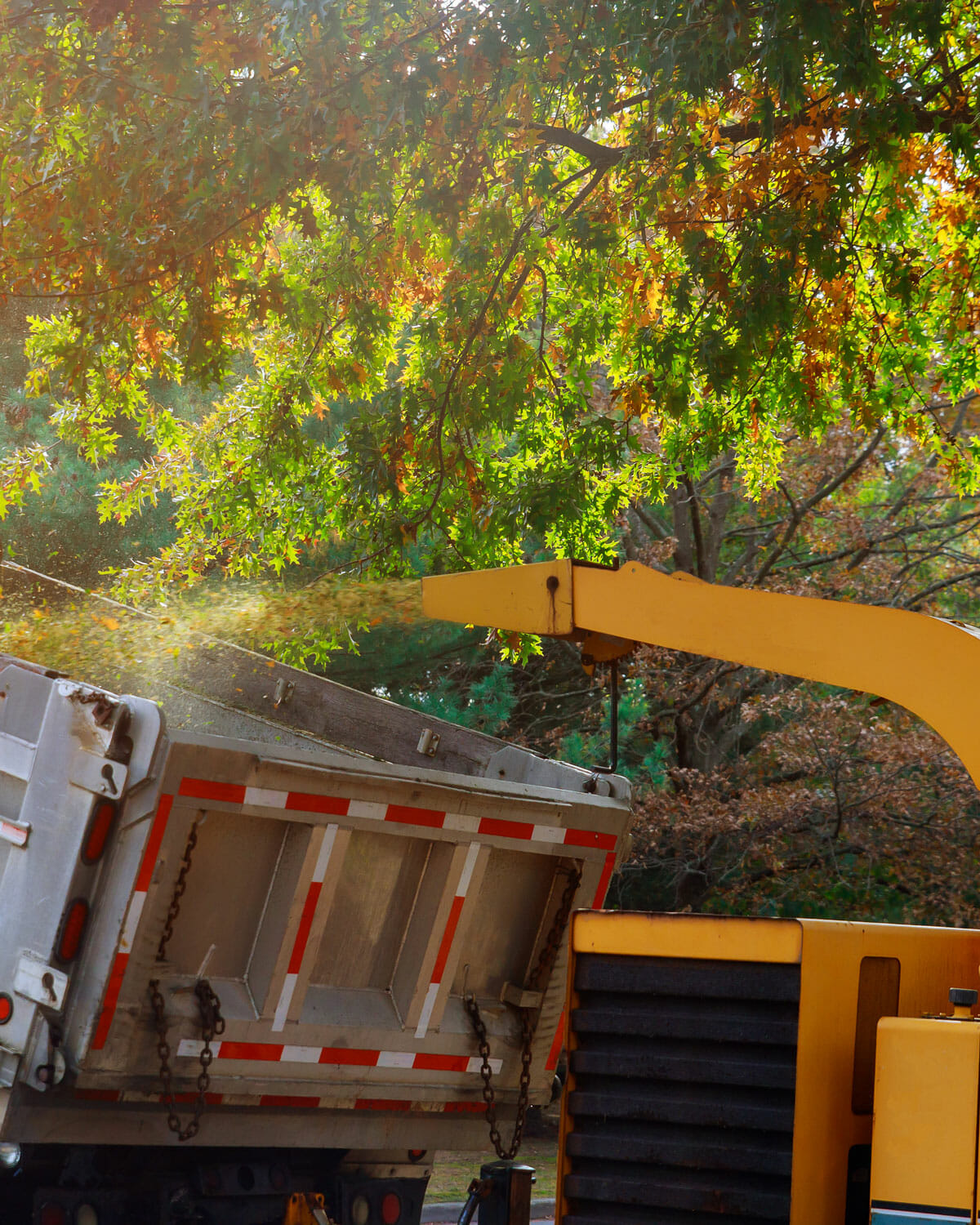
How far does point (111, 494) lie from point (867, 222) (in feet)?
19.7

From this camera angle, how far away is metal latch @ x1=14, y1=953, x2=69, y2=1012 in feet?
13.7

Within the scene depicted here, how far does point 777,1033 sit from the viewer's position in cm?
340

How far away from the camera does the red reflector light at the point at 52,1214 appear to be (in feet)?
14.5

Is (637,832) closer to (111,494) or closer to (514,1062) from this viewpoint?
(111,494)

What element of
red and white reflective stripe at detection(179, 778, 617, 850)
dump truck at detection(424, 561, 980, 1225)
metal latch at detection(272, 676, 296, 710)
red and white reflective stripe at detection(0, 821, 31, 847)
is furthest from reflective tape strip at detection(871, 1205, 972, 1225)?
metal latch at detection(272, 676, 296, 710)

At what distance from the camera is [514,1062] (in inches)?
205

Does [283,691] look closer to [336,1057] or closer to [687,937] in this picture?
[336,1057]

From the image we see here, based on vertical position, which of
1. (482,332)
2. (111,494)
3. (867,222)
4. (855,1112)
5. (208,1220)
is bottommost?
(208,1220)

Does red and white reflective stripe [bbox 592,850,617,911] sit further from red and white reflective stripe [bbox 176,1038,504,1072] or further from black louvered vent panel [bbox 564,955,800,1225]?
black louvered vent panel [bbox 564,955,800,1225]

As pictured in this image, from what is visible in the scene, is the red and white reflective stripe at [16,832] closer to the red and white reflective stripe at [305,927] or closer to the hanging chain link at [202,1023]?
the hanging chain link at [202,1023]

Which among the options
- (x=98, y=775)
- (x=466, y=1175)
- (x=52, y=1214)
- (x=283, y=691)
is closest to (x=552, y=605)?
(x=98, y=775)

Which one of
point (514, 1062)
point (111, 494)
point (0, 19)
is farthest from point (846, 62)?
point (111, 494)

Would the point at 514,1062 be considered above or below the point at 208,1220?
above

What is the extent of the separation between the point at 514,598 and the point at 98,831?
1.47m
